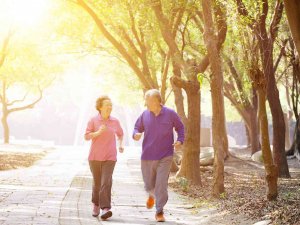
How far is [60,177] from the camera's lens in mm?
Answer: 16328

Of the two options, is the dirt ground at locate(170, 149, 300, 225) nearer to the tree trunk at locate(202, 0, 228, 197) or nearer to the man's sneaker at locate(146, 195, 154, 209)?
the tree trunk at locate(202, 0, 228, 197)

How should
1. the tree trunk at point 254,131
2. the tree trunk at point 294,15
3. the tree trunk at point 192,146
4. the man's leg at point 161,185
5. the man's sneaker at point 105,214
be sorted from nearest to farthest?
1. the tree trunk at point 294,15
2. the man's sneaker at point 105,214
3. the man's leg at point 161,185
4. the tree trunk at point 192,146
5. the tree trunk at point 254,131

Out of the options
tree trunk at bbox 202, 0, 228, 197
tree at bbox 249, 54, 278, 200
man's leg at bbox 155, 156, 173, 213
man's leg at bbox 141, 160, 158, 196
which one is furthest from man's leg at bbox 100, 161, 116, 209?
tree trunk at bbox 202, 0, 228, 197

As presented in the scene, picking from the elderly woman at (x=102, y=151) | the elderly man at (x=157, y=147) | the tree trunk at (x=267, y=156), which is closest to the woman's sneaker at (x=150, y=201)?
the elderly man at (x=157, y=147)

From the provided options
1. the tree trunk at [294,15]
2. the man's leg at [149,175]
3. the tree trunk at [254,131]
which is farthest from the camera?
A: the tree trunk at [254,131]

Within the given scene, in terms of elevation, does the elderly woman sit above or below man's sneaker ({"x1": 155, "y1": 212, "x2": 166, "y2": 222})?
above

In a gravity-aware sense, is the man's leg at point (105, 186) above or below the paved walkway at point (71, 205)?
above

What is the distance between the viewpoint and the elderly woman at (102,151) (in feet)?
Result: 28.0

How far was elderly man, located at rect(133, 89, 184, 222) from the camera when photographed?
8.51 meters

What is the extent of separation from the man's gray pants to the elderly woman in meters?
0.54

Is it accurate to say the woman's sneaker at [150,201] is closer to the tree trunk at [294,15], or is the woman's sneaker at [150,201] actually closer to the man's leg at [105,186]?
the man's leg at [105,186]

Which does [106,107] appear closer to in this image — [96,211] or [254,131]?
[96,211]

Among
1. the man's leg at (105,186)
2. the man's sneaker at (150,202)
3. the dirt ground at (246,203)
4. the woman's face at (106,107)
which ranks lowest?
the dirt ground at (246,203)

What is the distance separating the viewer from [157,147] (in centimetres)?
854
